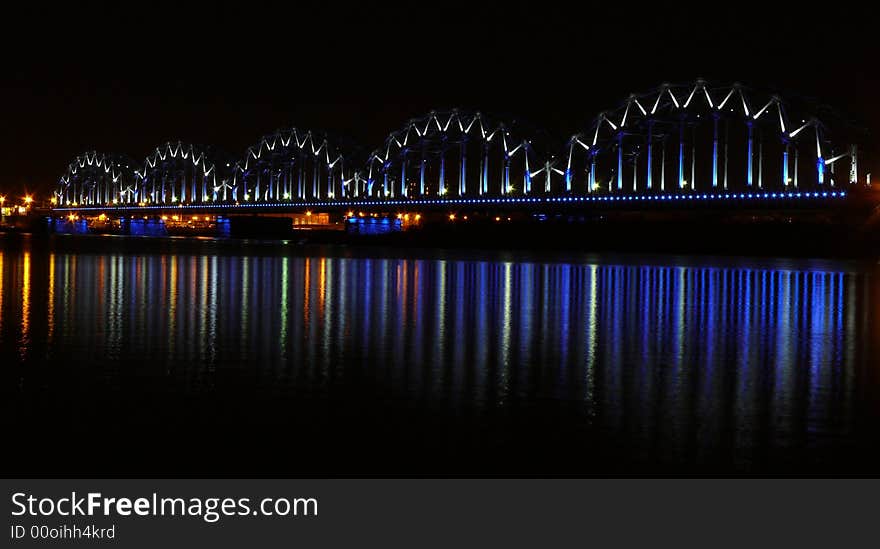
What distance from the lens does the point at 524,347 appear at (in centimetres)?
1501

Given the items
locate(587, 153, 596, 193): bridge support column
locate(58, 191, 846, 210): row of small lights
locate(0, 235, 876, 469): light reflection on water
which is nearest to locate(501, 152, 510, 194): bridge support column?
locate(58, 191, 846, 210): row of small lights

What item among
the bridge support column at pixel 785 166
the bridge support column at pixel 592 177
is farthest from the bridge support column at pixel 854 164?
the bridge support column at pixel 592 177

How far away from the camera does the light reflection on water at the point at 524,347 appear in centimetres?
1002

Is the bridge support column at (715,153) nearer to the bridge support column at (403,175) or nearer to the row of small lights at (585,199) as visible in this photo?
the row of small lights at (585,199)

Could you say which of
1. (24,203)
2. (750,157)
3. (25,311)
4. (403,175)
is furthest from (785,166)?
(24,203)

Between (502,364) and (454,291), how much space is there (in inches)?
508

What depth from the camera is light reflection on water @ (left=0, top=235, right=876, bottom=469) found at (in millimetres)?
10016

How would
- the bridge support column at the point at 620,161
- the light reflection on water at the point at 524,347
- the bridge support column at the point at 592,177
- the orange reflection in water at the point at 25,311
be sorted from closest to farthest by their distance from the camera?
the light reflection on water at the point at 524,347 < the orange reflection in water at the point at 25,311 < the bridge support column at the point at 620,161 < the bridge support column at the point at 592,177

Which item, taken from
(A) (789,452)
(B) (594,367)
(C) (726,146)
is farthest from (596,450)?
(C) (726,146)

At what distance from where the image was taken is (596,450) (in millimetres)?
8641

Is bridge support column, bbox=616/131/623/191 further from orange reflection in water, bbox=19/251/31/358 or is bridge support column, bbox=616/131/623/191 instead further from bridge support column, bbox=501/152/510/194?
orange reflection in water, bbox=19/251/31/358

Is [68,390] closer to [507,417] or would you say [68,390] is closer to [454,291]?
[507,417]

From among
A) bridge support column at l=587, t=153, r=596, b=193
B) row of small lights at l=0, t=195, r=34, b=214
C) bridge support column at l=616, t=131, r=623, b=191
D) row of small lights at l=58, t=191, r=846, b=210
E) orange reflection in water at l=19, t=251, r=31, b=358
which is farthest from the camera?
row of small lights at l=0, t=195, r=34, b=214

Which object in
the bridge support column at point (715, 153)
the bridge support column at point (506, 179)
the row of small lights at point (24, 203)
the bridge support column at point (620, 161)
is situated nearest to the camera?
the bridge support column at point (715, 153)
